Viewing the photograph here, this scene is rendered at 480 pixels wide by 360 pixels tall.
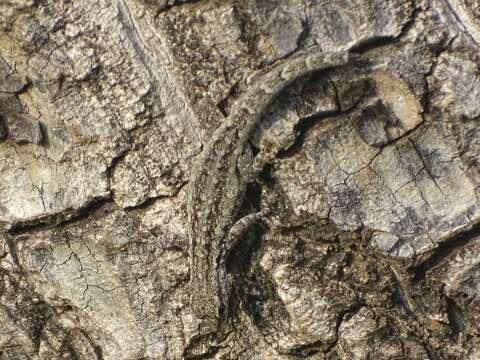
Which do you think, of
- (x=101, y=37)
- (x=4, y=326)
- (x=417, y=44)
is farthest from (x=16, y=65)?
(x=417, y=44)

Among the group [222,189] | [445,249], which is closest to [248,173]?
[222,189]

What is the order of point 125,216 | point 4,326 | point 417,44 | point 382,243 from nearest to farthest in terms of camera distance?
point 417,44, point 382,243, point 125,216, point 4,326

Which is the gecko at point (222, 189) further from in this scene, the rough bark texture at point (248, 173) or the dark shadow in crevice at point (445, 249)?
the dark shadow in crevice at point (445, 249)

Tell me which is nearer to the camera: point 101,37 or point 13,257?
point 101,37

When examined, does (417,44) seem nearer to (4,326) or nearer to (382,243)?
(382,243)

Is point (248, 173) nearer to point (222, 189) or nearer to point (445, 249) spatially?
point (222, 189)

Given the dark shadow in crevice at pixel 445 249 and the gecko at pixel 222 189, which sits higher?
the gecko at pixel 222 189

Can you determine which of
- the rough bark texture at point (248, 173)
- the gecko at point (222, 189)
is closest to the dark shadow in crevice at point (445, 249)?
the rough bark texture at point (248, 173)
